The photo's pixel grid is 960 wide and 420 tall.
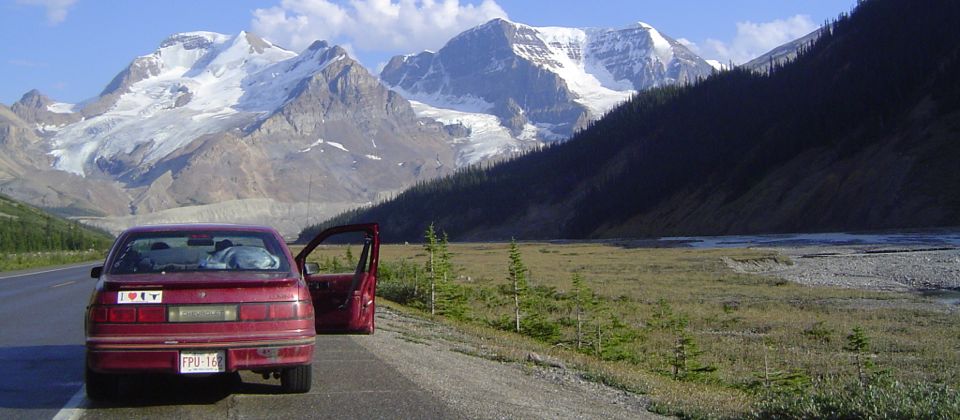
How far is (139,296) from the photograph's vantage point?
9.47 m

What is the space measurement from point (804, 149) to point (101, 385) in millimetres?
123963

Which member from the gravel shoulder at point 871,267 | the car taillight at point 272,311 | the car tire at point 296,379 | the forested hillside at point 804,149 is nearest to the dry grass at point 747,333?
the gravel shoulder at point 871,267

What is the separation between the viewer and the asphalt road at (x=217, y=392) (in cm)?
980

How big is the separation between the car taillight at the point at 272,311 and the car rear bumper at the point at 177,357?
264mm

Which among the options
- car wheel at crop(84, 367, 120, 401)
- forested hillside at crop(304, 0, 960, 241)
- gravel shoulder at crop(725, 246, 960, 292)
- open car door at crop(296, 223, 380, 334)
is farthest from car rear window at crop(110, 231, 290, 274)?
forested hillside at crop(304, 0, 960, 241)

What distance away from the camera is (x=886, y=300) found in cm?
3638

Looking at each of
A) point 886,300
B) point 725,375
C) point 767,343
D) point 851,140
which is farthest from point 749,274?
point 851,140

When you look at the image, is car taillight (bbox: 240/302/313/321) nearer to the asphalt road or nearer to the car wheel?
the asphalt road

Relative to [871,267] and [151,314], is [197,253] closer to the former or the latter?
[151,314]

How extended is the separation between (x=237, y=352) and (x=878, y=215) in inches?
3747

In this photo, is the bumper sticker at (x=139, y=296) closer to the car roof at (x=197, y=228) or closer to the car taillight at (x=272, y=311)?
the car taillight at (x=272, y=311)

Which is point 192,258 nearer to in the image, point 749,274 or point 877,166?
point 749,274

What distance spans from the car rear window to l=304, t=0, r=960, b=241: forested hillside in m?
86.9

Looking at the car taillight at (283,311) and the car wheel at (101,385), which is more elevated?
the car taillight at (283,311)
